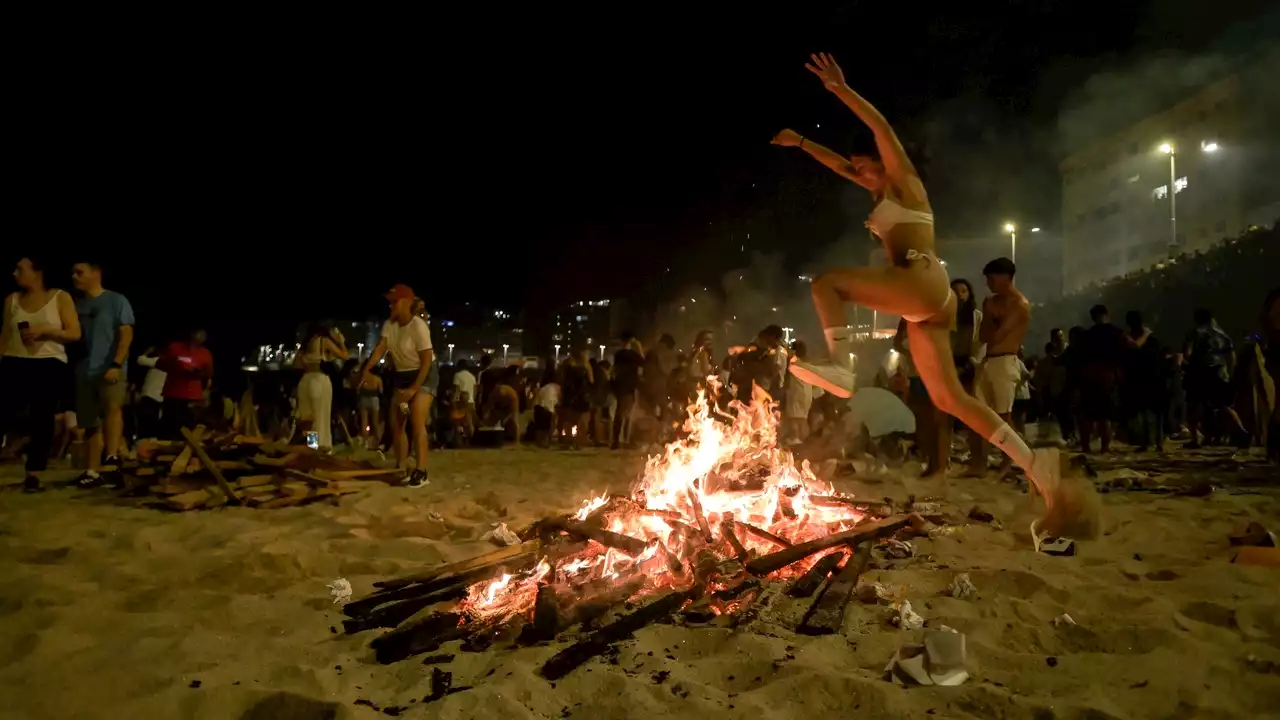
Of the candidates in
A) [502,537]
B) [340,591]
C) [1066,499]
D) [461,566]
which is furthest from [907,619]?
[340,591]

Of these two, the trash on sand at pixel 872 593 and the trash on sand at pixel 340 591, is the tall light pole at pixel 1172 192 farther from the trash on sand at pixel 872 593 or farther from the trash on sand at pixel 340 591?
the trash on sand at pixel 340 591

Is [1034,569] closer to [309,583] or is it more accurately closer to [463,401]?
[309,583]

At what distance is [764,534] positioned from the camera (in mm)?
4242

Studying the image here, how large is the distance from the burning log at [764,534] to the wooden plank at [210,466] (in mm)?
4076

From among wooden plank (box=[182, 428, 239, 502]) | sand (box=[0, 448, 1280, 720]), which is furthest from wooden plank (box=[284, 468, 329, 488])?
sand (box=[0, 448, 1280, 720])

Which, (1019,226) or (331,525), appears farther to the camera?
(1019,226)

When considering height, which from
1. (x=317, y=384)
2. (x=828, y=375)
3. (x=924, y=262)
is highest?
(x=924, y=262)

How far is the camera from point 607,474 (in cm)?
827

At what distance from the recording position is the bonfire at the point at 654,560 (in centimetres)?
320

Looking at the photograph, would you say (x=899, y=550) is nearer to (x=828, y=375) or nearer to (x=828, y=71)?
(x=828, y=375)

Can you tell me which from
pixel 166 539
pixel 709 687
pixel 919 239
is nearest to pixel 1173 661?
pixel 709 687

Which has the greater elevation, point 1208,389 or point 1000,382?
point 1208,389

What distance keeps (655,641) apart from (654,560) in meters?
0.91

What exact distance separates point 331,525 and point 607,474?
3.47 meters
